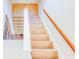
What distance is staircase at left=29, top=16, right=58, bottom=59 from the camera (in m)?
3.80

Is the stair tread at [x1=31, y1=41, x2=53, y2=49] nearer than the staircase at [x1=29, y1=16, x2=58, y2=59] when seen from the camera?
No

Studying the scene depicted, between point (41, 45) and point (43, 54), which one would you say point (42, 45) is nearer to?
point (41, 45)

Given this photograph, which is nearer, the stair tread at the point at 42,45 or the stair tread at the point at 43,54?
the stair tread at the point at 43,54

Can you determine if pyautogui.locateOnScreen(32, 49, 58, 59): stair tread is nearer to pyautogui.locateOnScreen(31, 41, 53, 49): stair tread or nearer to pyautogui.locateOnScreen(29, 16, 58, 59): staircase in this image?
pyautogui.locateOnScreen(29, 16, 58, 59): staircase

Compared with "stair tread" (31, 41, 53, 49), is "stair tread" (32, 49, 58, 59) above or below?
below

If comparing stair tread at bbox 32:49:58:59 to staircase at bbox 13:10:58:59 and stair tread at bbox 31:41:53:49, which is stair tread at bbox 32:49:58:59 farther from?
stair tread at bbox 31:41:53:49

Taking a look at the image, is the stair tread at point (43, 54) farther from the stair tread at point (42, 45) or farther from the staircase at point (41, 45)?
the stair tread at point (42, 45)

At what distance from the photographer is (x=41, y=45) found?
4.34m

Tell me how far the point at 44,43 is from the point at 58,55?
733 millimetres

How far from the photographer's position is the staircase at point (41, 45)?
3.80m

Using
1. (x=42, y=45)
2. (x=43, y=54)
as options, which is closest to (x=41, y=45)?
(x=42, y=45)

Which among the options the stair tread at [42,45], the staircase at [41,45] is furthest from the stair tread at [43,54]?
the stair tread at [42,45]

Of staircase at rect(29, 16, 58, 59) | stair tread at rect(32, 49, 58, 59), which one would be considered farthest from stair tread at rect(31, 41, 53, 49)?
stair tread at rect(32, 49, 58, 59)
